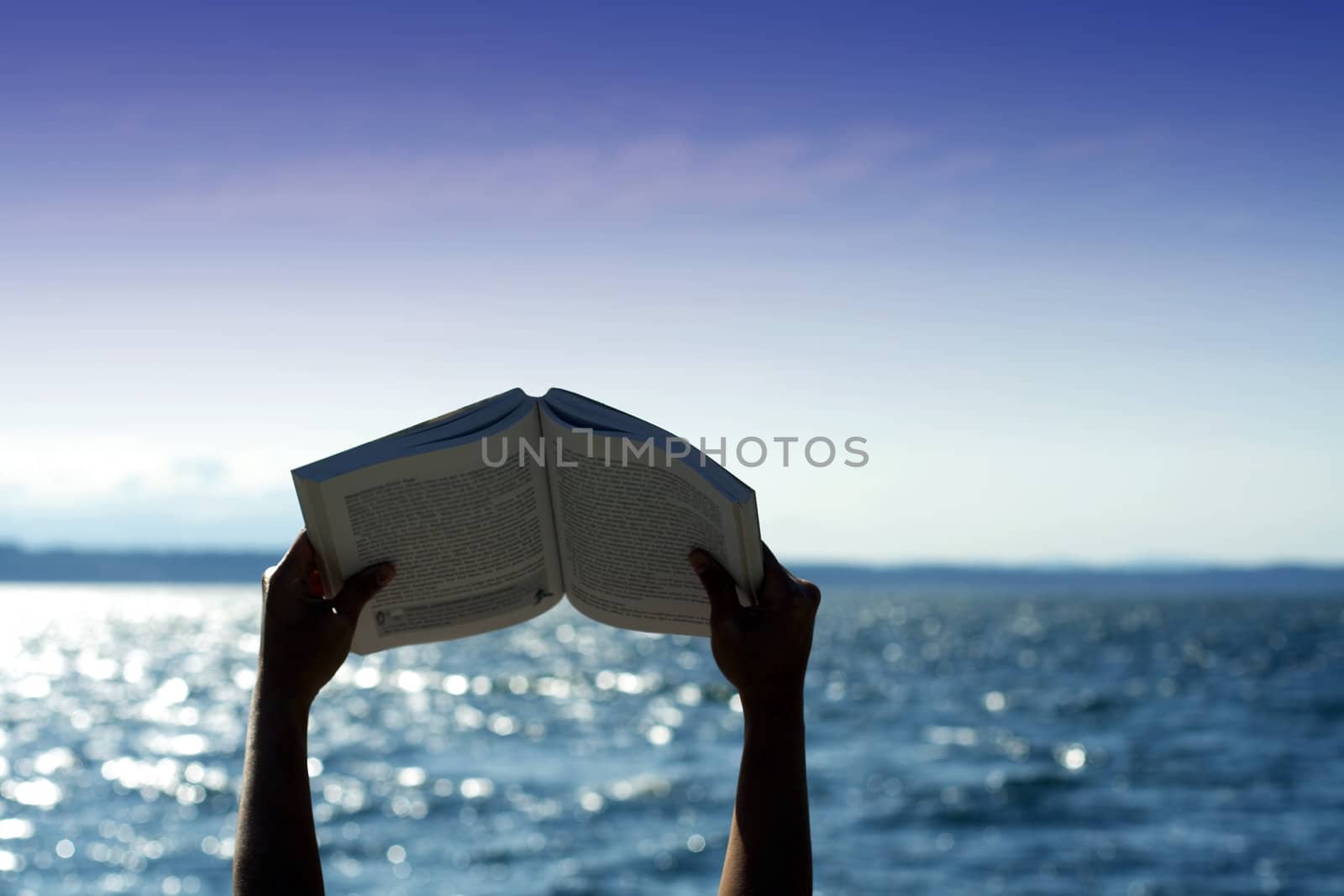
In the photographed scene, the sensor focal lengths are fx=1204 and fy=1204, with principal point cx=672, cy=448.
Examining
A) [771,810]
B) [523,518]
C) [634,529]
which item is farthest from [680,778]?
[771,810]

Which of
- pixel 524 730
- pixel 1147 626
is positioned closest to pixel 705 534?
pixel 524 730

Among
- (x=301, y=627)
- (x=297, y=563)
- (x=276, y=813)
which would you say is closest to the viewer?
(x=276, y=813)

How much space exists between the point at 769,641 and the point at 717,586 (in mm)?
166

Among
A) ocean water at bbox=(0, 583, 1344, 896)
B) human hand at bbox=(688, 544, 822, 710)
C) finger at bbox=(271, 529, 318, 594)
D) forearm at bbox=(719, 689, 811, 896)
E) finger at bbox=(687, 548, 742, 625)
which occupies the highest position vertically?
finger at bbox=(271, 529, 318, 594)

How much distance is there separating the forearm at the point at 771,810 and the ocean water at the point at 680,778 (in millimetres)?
12842

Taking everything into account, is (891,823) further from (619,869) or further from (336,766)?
(336,766)

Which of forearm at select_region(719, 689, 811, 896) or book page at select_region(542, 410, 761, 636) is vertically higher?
book page at select_region(542, 410, 761, 636)

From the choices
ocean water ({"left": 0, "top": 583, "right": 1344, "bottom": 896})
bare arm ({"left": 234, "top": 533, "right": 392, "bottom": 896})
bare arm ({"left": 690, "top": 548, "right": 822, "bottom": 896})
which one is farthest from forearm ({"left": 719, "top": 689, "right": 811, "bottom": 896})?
ocean water ({"left": 0, "top": 583, "right": 1344, "bottom": 896})

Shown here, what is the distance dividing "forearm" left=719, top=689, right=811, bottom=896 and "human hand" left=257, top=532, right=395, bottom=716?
2.11 feet

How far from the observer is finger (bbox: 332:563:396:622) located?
6.39 feet

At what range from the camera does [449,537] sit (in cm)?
222

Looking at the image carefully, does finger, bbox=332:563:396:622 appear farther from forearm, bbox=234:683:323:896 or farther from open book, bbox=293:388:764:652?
forearm, bbox=234:683:323:896

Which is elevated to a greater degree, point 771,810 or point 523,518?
point 523,518

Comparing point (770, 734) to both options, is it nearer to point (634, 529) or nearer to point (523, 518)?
point (634, 529)
